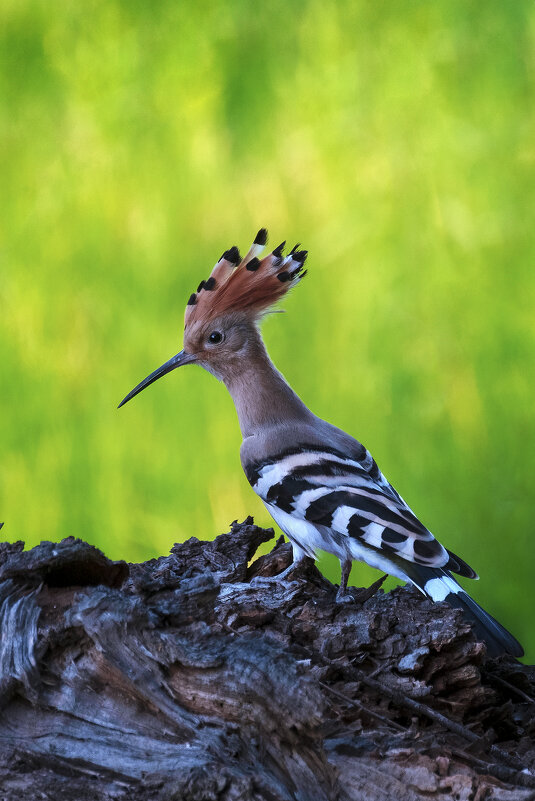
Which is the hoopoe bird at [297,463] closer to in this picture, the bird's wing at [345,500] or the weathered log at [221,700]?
the bird's wing at [345,500]

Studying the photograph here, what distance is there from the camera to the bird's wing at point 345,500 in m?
1.07

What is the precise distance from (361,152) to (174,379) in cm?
51

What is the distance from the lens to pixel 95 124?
5.48 feet

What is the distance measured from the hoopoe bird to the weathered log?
122 mm

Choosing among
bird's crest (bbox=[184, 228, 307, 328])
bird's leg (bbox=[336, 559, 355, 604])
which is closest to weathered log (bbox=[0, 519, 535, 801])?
bird's leg (bbox=[336, 559, 355, 604])

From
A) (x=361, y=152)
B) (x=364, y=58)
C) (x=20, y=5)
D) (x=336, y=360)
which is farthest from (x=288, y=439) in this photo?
(x=20, y=5)

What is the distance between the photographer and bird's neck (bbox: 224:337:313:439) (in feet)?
4.11

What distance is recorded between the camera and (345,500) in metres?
1.11

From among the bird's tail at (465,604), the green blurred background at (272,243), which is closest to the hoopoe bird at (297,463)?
the bird's tail at (465,604)

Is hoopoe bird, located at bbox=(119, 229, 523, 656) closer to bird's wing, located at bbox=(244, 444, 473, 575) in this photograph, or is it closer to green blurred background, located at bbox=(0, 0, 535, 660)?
bird's wing, located at bbox=(244, 444, 473, 575)

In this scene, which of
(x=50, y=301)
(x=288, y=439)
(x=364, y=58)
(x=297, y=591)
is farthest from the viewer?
(x=50, y=301)

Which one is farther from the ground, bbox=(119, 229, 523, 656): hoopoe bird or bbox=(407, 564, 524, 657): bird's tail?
bbox=(119, 229, 523, 656): hoopoe bird

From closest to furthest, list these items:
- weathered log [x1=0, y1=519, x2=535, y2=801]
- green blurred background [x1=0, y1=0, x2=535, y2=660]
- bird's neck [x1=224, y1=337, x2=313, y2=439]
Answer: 1. weathered log [x1=0, y1=519, x2=535, y2=801]
2. bird's neck [x1=224, y1=337, x2=313, y2=439]
3. green blurred background [x1=0, y1=0, x2=535, y2=660]

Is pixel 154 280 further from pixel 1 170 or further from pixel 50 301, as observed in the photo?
pixel 1 170
